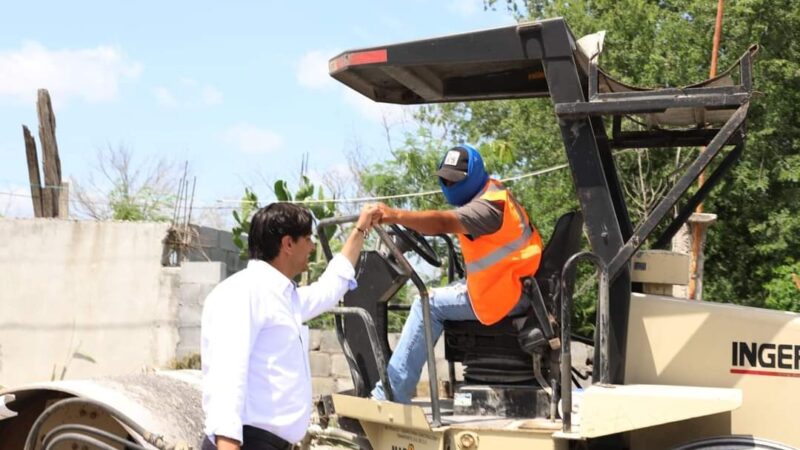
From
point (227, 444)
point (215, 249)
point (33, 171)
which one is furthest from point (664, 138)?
point (33, 171)

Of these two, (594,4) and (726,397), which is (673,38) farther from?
(726,397)

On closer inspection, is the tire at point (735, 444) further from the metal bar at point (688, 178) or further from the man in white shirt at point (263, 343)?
the man in white shirt at point (263, 343)

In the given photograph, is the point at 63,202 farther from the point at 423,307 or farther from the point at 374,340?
the point at 423,307

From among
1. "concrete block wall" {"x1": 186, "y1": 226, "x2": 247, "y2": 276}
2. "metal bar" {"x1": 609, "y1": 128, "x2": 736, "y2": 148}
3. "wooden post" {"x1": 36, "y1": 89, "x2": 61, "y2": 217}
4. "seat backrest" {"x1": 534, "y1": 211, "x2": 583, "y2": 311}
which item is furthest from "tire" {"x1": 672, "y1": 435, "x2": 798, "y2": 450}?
"wooden post" {"x1": 36, "y1": 89, "x2": 61, "y2": 217}

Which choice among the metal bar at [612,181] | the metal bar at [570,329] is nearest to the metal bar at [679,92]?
the metal bar at [612,181]

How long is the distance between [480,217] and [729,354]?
1203 mm

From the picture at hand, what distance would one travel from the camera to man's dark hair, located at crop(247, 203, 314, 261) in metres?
3.83

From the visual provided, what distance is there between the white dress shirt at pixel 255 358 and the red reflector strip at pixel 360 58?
5.13 feet

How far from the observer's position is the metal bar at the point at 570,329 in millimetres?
4539

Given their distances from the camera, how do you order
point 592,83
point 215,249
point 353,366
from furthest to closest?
point 215,249, point 353,366, point 592,83

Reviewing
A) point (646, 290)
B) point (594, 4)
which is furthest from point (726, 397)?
point (594, 4)

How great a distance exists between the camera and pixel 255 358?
3660 millimetres

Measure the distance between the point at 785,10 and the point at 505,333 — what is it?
8263mm

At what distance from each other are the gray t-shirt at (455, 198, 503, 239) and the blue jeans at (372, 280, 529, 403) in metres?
0.33
